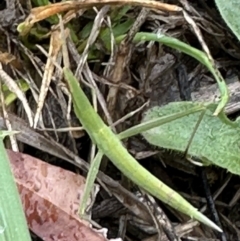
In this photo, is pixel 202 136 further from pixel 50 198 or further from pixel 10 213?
pixel 10 213

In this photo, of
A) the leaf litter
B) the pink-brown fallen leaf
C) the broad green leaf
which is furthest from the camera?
the leaf litter

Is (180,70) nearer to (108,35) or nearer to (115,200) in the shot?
(108,35)

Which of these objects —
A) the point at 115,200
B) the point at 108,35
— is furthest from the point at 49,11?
the point at 115,200

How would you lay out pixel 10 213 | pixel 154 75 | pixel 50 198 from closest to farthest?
pixel 10 213 < pixel 50 198 < pixel 154 75

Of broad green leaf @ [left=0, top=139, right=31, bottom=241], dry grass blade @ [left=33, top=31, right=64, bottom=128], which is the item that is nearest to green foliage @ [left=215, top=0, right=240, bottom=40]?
dry grass blade @ [left=33, top=31, right=64, bottom=128]

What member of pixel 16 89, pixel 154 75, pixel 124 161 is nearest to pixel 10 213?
pixel 124 161

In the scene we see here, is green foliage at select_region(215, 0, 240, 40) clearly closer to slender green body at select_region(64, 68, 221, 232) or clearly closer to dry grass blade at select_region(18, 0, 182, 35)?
dry grass blade at select_region(18, 0, 182, 35)

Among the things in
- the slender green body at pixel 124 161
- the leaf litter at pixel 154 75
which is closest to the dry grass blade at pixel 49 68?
the leaf litter at pixel 154 75

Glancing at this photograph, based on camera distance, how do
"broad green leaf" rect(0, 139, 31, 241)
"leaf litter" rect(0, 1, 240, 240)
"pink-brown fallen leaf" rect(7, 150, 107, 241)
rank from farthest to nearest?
"leaf litter" rect(0, 1, 240, 240), "pink-brown fallen leaf" rect(7, 150, 107, 241), "broad green leaf" rect(0, 139, 31, 241)
